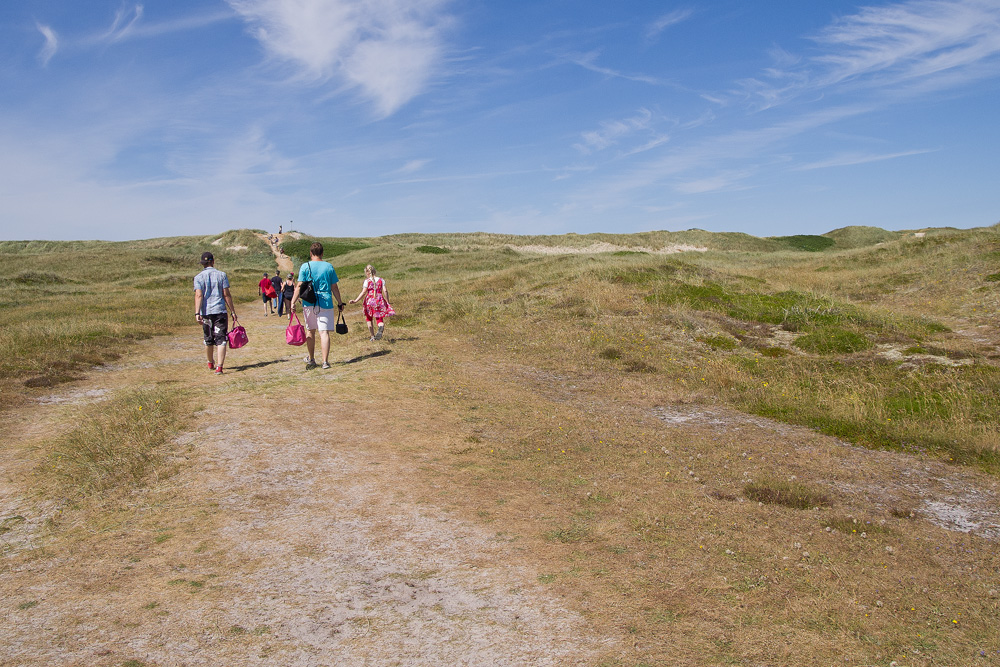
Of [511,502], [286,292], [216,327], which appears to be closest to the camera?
[511,502]

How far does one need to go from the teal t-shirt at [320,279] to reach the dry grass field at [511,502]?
143 cm

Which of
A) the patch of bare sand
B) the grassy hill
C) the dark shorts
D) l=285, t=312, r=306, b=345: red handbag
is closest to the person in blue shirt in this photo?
l=285, t=312, r=306, b=345: red handbag

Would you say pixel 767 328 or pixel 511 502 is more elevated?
pixel 767 328

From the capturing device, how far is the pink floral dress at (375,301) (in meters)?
14.4

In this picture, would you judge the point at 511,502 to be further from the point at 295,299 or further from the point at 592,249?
the point at 592,249

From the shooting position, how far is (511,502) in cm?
607

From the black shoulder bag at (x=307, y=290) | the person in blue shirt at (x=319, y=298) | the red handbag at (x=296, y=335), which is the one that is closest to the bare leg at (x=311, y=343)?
the person in blue shirt at (x=319, y=298)

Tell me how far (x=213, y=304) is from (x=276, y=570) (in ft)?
26.8

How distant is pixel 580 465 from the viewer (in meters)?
7.17

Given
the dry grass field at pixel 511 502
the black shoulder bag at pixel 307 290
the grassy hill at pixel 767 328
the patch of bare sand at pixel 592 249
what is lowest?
the dry grass field at pixel 511 502

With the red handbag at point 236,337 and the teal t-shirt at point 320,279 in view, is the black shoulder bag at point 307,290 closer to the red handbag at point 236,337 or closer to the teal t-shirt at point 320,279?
the teal t-shirt at point 320,279

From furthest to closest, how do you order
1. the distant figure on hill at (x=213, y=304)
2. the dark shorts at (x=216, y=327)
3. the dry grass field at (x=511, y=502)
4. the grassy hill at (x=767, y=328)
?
the dark shorts at (x=216, y=327) → the distant figure on hill at (x=213, y=304) → the grassy hill at (x=767, y=328) → the dry grass field at (x=511, y=502)

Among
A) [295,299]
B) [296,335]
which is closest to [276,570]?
[295,299]

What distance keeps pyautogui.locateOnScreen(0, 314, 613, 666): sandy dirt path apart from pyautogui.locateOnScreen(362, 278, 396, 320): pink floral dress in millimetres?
6606
